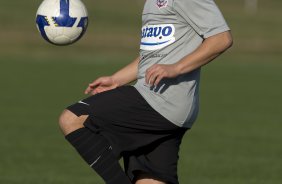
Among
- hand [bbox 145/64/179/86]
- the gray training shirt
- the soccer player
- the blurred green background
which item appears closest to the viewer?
hand [bbox 145/64/179/86]

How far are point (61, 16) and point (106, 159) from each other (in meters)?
1.48

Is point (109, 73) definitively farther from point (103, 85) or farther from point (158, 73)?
point (158, 73)

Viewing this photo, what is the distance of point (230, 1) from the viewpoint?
2908 inches

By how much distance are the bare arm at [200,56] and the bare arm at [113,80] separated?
1.03 metres

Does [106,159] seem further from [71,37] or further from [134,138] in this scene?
[71,37]

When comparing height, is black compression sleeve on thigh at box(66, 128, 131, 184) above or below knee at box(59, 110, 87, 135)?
below

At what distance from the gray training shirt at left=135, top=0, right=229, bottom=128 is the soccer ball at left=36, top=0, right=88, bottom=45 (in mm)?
841

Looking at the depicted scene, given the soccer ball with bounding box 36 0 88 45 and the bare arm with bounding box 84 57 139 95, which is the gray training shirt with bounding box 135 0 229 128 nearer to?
the bare arm with bounding box 84 57 139 95

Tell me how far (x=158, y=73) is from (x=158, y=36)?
2.05 ft

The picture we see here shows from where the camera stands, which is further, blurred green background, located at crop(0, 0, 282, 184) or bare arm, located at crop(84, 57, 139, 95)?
blurred green background, located at crop(0, 0, 282, 184)

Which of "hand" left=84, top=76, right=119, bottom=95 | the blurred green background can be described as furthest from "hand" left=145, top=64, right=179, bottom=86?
the blurred green background

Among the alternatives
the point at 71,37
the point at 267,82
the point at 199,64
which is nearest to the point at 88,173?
the point at 71,37

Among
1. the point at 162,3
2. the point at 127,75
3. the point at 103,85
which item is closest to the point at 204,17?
the point at 162,3

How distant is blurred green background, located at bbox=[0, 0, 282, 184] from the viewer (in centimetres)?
1284
